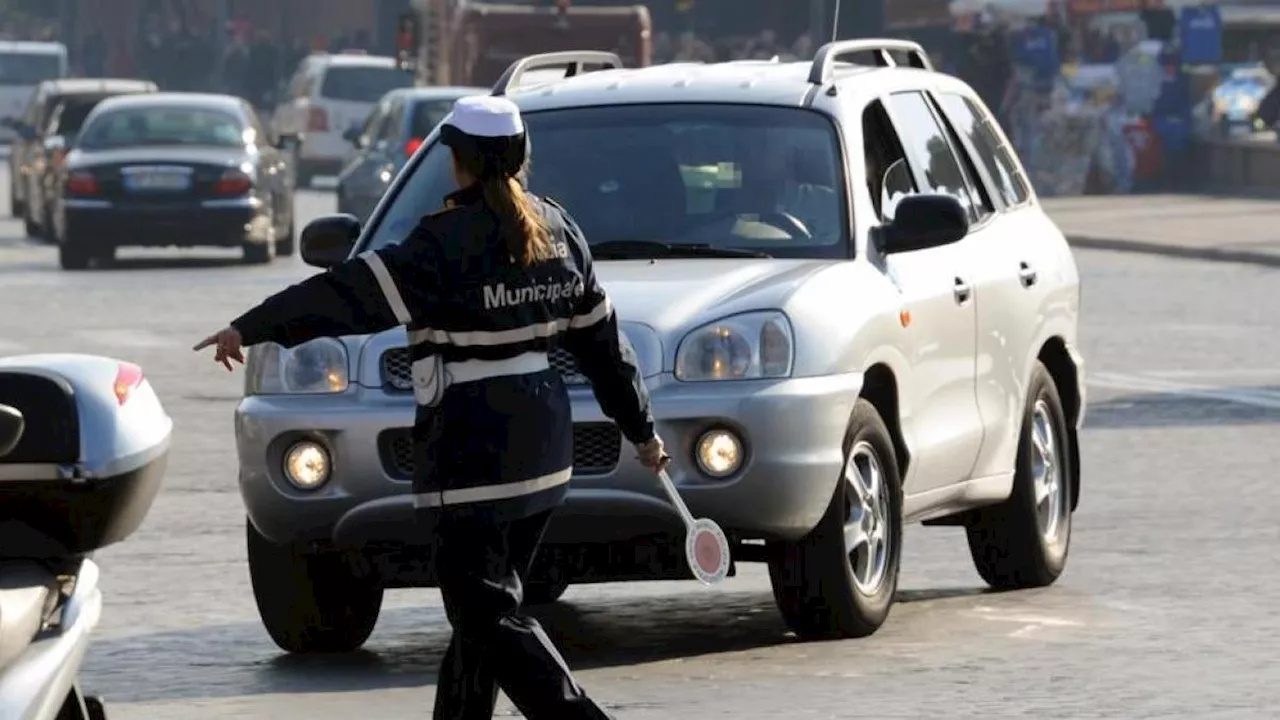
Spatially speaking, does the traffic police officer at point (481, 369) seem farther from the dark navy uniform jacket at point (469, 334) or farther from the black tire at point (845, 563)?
the black tire at point (845, 563)

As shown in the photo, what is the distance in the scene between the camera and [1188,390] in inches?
723

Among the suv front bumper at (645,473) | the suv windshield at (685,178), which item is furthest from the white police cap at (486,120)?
the suv windshield at (685,178)

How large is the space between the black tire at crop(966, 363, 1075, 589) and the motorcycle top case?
5.31 m

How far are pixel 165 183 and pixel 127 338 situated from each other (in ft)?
27.6

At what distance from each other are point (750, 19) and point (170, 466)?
172 ft

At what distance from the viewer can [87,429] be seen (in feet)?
19.2

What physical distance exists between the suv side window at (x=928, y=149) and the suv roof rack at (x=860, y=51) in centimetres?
20

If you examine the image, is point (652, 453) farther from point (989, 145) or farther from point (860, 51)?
point (989, 145)

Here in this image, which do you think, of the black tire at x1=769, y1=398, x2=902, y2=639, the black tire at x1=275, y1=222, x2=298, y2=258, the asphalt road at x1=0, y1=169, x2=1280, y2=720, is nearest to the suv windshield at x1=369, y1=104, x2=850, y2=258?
the black tire at x1=769, y1=398, x2=902, y2=639

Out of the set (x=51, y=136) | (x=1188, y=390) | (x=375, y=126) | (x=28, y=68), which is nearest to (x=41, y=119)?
(x=51, y=136)

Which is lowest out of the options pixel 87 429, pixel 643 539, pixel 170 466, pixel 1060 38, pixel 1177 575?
pixel 1060 38

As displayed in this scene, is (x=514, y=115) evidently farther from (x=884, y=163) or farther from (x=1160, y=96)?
(x=1160, y=96)

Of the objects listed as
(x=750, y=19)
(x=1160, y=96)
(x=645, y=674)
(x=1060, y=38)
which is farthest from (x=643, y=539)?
(x=750, y=19)

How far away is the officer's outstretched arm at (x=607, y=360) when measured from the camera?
7129mm
